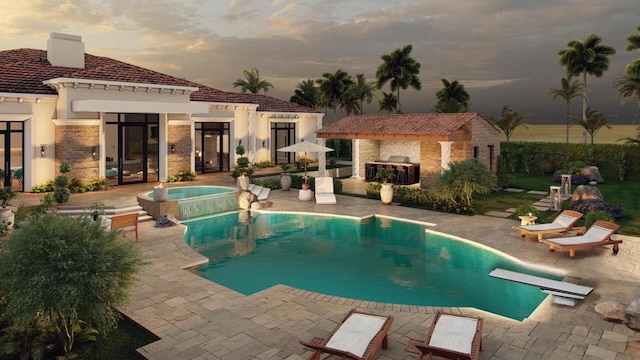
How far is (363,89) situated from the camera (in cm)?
5900

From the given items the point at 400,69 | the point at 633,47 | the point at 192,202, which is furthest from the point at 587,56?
the point at 192,202

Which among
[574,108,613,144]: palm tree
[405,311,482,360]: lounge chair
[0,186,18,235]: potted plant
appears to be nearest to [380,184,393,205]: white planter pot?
[405,311,482,360]: lounge chair

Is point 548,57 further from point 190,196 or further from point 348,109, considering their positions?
point 190,196

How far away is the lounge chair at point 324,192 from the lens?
67.8ft

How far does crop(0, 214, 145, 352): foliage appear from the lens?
6324 millimetres

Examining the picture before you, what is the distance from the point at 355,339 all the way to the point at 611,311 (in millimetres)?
5116

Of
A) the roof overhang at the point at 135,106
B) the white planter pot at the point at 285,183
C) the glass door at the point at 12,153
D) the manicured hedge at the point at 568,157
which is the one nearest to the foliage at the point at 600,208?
the manicured hedge at the point at 568,157

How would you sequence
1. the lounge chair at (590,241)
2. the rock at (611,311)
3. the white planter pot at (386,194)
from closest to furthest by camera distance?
the rock at (611,311), the lounge chair at (590,241), the white planter pot at (386,194)

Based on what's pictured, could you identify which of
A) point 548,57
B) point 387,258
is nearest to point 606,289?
point 387,258

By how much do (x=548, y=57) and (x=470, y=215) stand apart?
36808 mm

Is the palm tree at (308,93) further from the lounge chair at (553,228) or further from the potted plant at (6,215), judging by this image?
the lounge chair at (553,228)

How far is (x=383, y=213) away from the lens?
18.7 m

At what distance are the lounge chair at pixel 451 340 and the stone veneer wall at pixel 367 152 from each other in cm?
2192

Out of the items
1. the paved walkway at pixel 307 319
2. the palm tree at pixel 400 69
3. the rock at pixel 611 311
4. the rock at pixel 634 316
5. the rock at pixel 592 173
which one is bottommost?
the paved walkway at pixel 307 319
